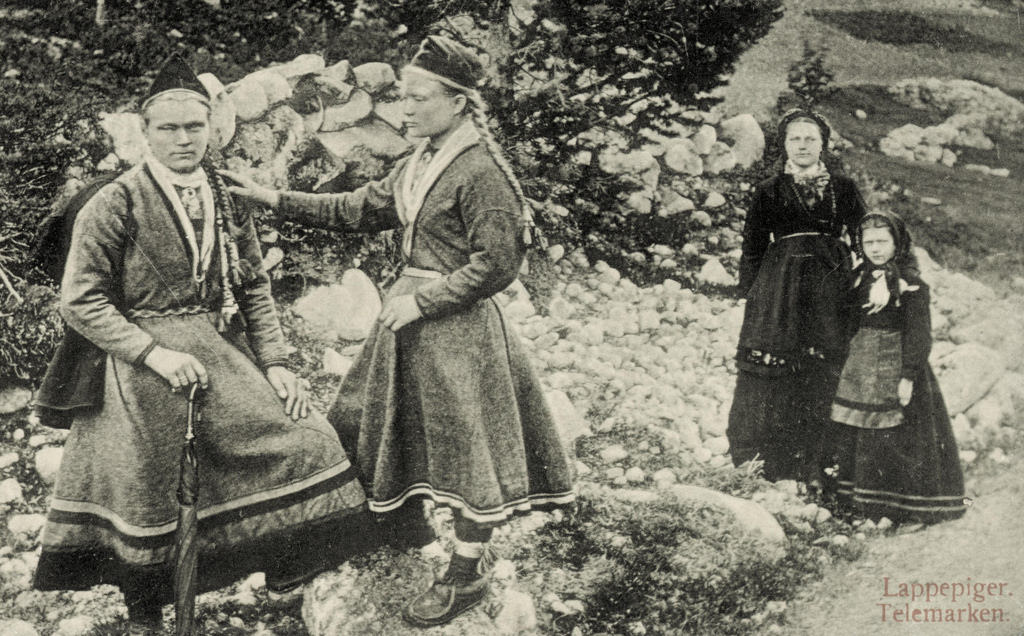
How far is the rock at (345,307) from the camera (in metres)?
2.79

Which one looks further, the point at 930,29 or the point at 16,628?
the point at 930,29

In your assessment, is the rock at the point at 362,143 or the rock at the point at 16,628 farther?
the rock at the point at 362,143

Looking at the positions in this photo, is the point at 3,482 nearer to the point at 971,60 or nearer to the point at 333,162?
the point at 333,162

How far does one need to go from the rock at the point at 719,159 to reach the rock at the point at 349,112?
117 cm

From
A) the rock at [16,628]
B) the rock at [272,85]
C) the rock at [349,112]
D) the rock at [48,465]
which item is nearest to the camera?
the rock at [16,628]

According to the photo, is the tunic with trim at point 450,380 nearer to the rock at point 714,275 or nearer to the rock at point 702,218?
the rock at point 714,275

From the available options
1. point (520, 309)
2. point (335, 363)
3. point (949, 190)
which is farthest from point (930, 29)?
point (335, 363)

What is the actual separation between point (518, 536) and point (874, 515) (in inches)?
44.2

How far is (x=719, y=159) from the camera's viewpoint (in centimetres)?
306

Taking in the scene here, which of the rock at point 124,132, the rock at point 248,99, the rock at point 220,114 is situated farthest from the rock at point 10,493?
the rock at point 248,99

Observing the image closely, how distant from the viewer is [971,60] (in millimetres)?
3033

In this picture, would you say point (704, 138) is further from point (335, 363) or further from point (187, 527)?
point (187, 527)

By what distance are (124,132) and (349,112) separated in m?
0.69

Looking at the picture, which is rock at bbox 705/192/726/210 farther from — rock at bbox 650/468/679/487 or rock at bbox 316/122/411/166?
rock at bbox 316/122/411/166
